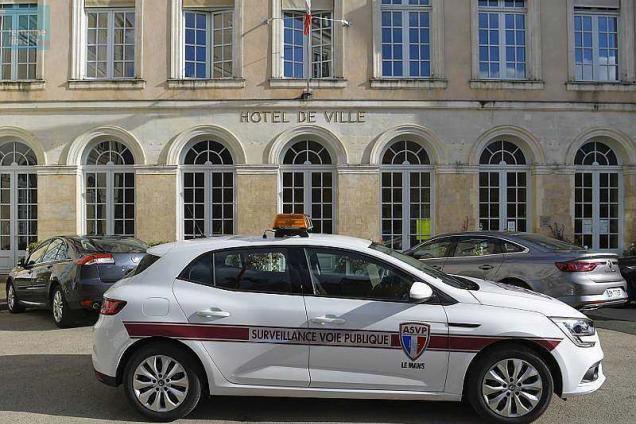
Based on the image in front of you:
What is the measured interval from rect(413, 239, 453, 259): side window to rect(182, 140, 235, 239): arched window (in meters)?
6.93

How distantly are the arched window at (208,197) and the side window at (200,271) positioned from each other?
10.8 meters

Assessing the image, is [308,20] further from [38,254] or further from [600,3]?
[38,254]

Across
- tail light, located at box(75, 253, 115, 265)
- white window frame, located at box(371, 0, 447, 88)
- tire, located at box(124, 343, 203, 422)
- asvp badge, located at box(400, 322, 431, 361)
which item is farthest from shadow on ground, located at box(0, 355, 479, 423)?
white window frame, located at box(371, 0, 447, 88)

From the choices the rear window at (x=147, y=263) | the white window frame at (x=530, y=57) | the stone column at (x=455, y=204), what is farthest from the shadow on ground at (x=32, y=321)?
the white window frame at (x=530, y=57)

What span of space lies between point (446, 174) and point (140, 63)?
869 centimetres

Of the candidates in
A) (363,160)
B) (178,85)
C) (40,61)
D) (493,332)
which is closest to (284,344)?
(493,332)

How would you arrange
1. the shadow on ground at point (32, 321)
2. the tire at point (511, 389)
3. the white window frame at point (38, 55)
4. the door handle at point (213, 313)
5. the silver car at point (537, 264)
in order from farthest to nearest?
the white window frame at point (38, 55)
the shadow on ground at point (32, 321)
the silver car at point (537, 264)
the door handle at point (213, 313)
the tire at point (511, 389)

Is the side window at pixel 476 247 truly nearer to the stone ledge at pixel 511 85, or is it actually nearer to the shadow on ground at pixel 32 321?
the shadow on ground at pixel 32 321

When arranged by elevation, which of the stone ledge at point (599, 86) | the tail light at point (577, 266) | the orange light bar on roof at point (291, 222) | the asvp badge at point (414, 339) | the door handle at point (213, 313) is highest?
the stone ledge at point (599, 86)

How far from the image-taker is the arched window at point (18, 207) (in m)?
15.8

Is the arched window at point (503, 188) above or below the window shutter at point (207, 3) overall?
below

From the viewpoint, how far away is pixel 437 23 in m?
15.5

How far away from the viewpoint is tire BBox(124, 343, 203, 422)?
183 inches

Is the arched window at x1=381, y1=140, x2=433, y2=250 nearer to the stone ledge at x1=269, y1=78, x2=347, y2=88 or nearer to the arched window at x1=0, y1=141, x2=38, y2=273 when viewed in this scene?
the stone ledge at x1=269, y1=78, x2=347, y2=88
